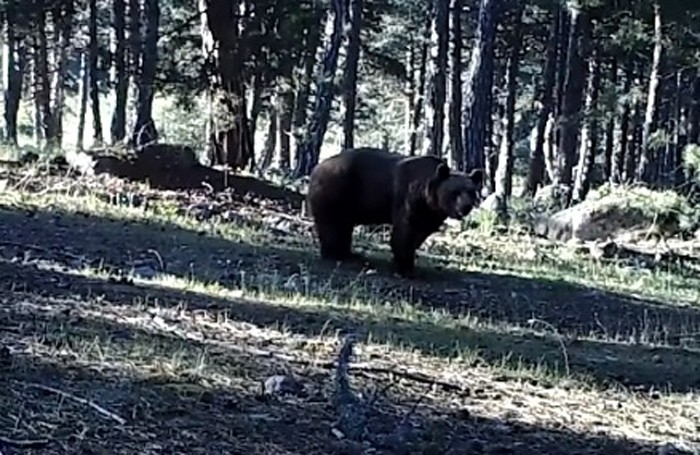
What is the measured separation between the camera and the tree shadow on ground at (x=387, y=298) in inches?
278

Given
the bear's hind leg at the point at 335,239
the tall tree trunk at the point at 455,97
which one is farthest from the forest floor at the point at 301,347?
the tall tree trunk at the point at 455,97

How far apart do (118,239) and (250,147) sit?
872cm

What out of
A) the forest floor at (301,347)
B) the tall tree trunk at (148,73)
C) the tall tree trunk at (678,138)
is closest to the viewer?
the forest floor at (301,347)

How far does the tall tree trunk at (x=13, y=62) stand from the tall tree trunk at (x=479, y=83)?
1060 centimetres

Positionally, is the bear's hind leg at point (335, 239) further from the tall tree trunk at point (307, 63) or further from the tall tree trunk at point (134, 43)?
the tall tree trunk at point (307, 63)

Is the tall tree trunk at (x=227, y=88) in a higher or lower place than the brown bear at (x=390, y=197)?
higher

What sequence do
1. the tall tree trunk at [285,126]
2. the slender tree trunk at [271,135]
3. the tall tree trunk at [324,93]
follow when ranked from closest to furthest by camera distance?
the tall tree trunk at [324,93], the slender tree trunk at [271,135], the tall tree trunk at [285,126]

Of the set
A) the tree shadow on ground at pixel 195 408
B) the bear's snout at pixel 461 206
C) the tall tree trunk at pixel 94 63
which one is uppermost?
the tall tree trunk at pixel 94 63

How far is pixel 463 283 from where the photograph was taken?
10797mm

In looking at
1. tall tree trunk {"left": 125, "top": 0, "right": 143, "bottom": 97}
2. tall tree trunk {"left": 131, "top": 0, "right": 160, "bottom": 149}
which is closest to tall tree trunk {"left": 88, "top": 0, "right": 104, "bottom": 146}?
tall tree trunk {"left": 125, "top": 0, "right": 143, "bottom": 97}

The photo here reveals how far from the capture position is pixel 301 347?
243 inches

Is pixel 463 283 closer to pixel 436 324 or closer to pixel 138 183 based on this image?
pixel 436 324

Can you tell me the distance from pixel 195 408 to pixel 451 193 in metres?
6.20

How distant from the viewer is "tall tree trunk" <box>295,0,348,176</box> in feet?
57.9
